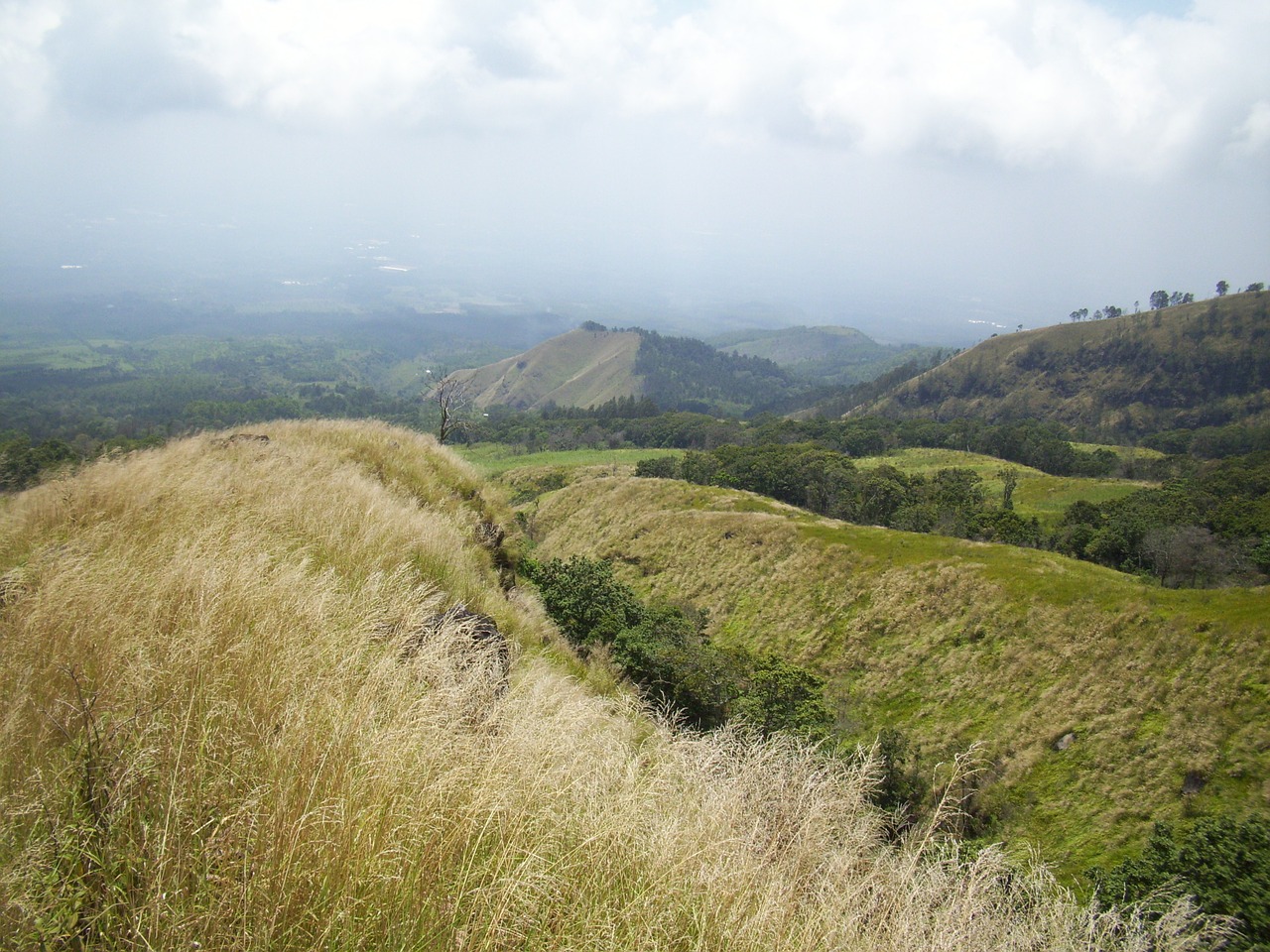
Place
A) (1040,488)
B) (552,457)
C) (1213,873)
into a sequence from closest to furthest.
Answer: (1213,873) → (1040,488) → (552,457)

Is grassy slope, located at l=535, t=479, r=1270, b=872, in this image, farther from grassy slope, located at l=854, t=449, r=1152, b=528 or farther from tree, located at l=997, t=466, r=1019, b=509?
tree, located at l=997, t=466, r=1019, b=509

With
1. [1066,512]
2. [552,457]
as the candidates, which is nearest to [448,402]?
[1066,512]

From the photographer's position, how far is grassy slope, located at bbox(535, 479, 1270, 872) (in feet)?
78.5

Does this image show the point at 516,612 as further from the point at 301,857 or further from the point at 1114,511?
the point at 1114,511

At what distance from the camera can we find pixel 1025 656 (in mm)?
31516

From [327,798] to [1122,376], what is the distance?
195031mm

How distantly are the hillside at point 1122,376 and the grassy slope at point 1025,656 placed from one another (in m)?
129

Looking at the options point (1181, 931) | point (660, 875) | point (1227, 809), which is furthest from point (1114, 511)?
point (660, 875)

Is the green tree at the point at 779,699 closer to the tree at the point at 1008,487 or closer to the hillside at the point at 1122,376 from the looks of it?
the tree at the point at 1008,487

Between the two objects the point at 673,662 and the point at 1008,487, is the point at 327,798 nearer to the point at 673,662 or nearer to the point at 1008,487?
the point at 673,662

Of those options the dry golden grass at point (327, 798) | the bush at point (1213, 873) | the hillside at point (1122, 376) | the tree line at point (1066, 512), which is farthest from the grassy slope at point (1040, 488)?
the hillside at point (1122, 376)

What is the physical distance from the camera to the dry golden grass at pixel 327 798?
6.72 ft

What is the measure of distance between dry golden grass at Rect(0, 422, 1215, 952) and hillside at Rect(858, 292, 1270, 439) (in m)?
169

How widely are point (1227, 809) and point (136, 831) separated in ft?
105
